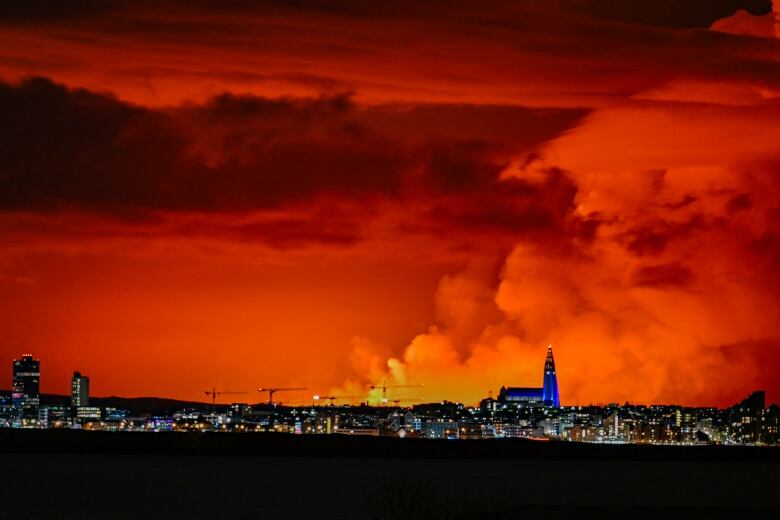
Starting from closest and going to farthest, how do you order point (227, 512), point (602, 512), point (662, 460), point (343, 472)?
point (602, 512) → point (227, 512) → point (343, 472) → point (662, 460)

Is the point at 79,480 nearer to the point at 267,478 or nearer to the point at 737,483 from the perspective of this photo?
the point at 267,478

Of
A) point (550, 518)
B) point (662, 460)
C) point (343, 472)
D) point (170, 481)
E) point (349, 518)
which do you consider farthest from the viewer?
point (662, 460)

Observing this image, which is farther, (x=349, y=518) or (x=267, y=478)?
(x=267, y=478)

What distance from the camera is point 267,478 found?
398ft

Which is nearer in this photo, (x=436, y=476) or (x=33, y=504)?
(x=33, y=504)

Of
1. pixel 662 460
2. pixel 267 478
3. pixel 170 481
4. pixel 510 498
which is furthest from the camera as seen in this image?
pixel 662 460

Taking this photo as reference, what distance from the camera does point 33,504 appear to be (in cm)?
8406

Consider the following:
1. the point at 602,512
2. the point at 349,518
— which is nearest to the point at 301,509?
the point at 349,518

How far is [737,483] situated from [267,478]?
33191 millimetres

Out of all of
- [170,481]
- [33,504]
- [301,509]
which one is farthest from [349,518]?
[170,481]

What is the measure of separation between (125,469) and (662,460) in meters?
77.7

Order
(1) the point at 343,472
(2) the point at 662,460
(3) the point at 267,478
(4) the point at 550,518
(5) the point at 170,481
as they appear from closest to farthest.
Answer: (4) the point at 550,518 → (5) the point at 170,481 → (3) the point at 267,478 → (1) the point at 343,472 → (2) the point at 662,460

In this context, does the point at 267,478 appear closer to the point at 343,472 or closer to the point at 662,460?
the point at 343,472

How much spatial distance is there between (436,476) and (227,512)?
42.6 meters
